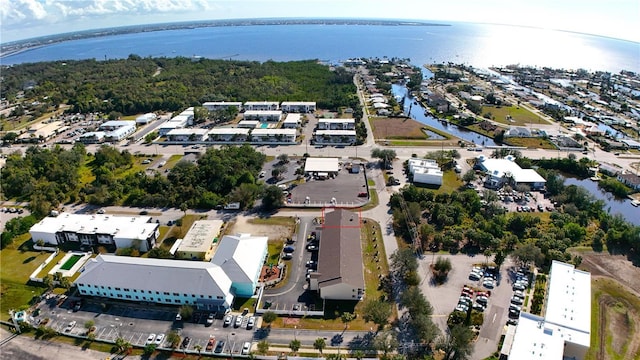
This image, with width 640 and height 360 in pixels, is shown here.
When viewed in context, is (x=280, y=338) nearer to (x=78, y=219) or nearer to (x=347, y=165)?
(x=78, y=219)

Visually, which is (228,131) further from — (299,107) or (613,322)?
(613,322)

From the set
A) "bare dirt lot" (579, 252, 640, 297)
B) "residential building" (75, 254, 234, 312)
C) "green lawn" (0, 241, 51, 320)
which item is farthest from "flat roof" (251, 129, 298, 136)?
"bare dirt lot" (579, 252, 640, 297)

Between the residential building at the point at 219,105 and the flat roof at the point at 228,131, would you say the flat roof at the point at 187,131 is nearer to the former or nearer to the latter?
the flat roof at the point at 228,131

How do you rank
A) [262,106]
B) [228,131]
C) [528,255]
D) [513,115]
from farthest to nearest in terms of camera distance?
[262,106]
[513,115]
[228,131]
[528,255]

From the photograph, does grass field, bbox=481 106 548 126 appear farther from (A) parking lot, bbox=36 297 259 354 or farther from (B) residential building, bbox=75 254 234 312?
(A) parking lot, bbox=36 297 259 354

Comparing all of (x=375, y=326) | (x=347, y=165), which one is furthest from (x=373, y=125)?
(x=375, y=326)

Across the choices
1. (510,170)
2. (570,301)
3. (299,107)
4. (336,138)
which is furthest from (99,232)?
(299,107)
